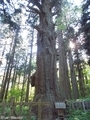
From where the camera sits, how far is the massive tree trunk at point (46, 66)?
679 cm

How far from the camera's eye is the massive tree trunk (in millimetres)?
6792

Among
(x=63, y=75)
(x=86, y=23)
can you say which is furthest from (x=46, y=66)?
(x=86, y=23)

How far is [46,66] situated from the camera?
755cm

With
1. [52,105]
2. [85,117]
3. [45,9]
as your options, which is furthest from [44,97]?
[45,9]

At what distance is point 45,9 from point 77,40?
9770mm

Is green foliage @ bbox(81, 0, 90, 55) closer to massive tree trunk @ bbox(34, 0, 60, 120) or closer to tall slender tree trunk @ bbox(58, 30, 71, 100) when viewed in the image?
tall slender tree trunk @ bbox(58, 30, 71, 100)

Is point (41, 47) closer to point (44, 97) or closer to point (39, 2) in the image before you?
point (44, 97)

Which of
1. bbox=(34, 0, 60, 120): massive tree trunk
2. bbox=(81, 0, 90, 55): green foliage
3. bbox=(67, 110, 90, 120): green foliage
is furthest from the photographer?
bbox=(81, 0, 90, 55): green foliage

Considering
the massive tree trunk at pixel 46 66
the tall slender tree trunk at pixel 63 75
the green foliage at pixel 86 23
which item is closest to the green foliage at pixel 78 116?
the massive tree trunk at pixel 46 66

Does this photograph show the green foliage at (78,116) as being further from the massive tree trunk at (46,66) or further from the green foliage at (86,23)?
the green foliage at (86,23)

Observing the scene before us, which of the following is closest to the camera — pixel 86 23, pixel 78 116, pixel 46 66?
pixel 78 116

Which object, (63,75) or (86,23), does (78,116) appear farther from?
(86,23)

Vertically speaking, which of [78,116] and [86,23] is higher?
[86,23]

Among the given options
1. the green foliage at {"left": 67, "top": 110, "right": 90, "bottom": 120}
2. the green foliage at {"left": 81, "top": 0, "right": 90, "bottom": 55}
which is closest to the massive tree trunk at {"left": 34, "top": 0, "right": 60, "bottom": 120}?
the green foliage at {"left": 67, "top": 110, "right": 90, "bottom": 120}
